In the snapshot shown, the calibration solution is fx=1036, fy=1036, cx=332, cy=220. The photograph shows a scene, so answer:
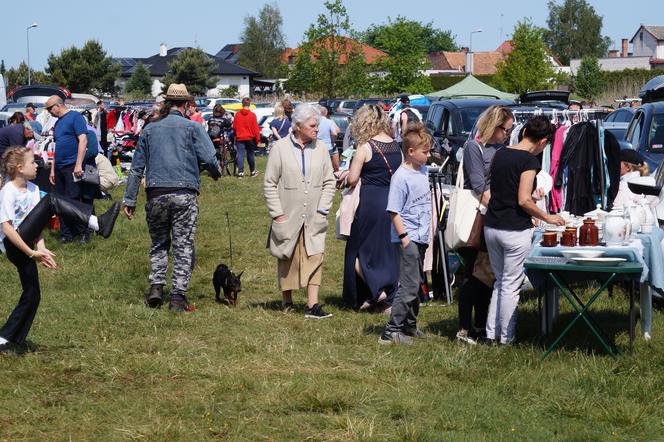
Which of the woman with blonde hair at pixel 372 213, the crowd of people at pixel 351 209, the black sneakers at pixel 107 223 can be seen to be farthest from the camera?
the woman with blonde hair at pixel 372 213

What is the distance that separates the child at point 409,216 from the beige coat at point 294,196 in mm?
1254

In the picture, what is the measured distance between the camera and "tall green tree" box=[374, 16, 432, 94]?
5775 centimetres

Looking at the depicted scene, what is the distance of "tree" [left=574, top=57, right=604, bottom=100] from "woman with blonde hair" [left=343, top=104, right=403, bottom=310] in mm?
56254

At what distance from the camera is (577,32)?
12088 centimetres

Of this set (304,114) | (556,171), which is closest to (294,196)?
(304,114)

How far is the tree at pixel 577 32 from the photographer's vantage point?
12088cm

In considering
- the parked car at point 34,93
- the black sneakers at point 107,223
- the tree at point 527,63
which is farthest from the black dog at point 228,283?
the tree at point 527,63

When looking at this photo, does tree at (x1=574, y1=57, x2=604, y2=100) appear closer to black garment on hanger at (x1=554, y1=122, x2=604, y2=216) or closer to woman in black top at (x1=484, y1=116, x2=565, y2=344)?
black garment on hanger at (x1=554, y1=122, x2=604, y2=216)

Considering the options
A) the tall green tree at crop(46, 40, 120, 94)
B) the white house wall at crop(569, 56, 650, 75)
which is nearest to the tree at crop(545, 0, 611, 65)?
the white house wall at crop(569, 56, 650, 75)

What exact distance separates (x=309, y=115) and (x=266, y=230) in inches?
261

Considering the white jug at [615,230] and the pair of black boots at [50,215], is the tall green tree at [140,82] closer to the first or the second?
the pair of black boots at [50,215]

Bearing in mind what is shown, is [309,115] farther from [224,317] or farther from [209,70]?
[209,70]

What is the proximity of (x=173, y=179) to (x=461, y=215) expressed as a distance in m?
2.59

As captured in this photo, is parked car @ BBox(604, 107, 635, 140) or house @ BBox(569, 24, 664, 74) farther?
house @ BBox(569, 24, 664, 74)
